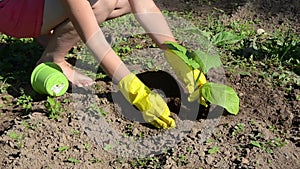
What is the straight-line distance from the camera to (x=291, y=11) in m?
3.14

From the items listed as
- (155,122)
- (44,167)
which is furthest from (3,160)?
(155,122)

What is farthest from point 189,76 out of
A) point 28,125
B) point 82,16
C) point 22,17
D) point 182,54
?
point 22,17

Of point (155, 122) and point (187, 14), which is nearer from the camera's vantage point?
point (155, 122)

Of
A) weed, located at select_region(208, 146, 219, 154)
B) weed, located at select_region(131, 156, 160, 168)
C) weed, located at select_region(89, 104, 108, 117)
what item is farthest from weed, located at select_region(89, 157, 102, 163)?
weed, located at select_region(208, 146, 219, 154)

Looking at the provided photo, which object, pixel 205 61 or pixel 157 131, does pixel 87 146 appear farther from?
pixel 205 61

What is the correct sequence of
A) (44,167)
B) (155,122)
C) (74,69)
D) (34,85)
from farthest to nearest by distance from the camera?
(74,69) → (34,85) → (155,122) → (44,167)

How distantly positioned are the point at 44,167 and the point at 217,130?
0.66 m

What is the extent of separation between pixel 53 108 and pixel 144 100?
42cm

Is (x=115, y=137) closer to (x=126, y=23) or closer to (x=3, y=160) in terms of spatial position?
(x=3, y=160)

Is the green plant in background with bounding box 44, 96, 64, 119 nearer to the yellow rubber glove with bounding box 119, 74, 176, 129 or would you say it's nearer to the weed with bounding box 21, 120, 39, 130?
the weed with bounding box 21, 120, 39, 130

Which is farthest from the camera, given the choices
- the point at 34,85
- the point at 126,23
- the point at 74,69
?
the point at 126,23

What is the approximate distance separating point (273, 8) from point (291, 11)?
0.10 meters

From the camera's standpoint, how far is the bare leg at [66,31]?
2461 millimetres

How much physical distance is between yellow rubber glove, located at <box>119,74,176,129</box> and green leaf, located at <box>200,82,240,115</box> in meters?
0.16
